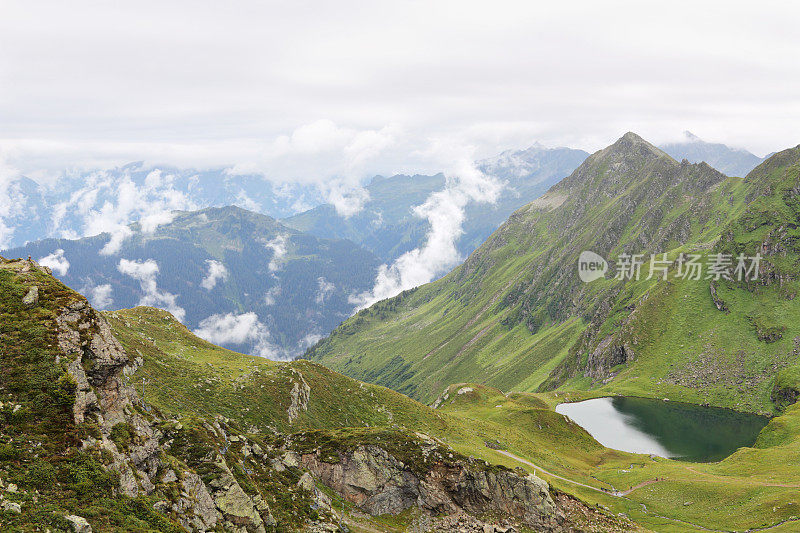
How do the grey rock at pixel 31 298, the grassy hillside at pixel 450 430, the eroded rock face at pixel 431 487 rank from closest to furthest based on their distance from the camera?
the grey rock at pixel 31 298
the eroded rock face at pixel 431 487
the grassy hillside at pixel 450 430

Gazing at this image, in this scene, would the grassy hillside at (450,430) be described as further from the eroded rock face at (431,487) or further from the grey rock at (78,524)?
the grey rock at (78,524)

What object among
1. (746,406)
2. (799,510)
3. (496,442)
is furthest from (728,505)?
(746,406)

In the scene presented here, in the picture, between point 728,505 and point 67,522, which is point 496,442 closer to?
point 728,505

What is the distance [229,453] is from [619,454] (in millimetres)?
110228

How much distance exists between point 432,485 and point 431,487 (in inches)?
9.7

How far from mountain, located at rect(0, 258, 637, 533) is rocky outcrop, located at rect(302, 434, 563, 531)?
13 cm

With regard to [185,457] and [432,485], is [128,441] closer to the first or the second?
[185,457]

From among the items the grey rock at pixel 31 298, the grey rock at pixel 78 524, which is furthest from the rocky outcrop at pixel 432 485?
the grey rock at pixel 31 298

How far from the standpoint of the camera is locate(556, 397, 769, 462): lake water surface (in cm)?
14275

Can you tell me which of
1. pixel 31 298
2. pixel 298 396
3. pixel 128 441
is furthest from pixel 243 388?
pixel 31 298

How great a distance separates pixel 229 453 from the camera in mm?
39281

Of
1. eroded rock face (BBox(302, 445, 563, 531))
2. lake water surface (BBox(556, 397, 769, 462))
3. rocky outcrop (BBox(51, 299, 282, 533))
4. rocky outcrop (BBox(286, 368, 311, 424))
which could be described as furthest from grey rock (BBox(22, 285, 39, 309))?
lake water surface (BBox(556, 397, 769, 462))

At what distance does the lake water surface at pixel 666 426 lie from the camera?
143 meters

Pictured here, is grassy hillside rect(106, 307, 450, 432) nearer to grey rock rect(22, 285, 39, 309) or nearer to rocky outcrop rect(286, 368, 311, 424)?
rocky outcrop rect(286, 368, 311, 424)
